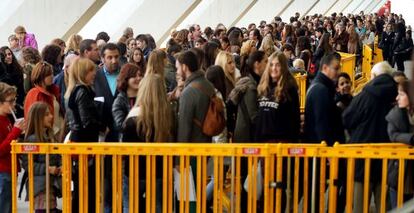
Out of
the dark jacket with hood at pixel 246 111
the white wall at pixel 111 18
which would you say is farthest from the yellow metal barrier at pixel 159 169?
the white wall at pixel 111 18

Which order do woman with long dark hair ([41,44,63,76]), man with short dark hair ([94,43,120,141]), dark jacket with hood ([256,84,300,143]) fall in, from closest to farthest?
1. dark jacket with hood ([256,84,300,143])
2. man with short dark hair ([94,43,120,141])
3. woman with long dark hair ([41,44,63,76])

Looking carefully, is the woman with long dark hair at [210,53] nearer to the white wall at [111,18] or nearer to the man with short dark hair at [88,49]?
the man with short dark hair at [88,49]

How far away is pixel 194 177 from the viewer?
6695 millimetres

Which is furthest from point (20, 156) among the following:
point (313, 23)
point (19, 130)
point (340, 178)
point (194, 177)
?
point (313, 23)

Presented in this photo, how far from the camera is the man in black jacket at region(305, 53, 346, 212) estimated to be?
715 cm

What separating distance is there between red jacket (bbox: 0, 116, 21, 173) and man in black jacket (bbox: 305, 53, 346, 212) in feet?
8.47

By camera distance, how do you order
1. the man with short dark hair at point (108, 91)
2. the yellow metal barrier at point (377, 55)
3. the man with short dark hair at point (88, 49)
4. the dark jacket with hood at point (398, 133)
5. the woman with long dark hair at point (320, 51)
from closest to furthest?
the dark jacket with hood at point (398, 133) < the man with short dark hair at point (108, 91) < the man with short dark hair at point (88, 49) < the woman with long dark hair at point (320, 51) < the yellow metal barrier at point (377, 55)

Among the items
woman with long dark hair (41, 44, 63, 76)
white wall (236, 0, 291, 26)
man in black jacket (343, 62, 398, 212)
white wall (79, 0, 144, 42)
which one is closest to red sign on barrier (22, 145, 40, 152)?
man in black jacket (343, 62, 398, 212)

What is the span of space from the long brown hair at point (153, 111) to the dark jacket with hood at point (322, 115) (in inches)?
53.5

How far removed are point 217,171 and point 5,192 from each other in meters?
2.07

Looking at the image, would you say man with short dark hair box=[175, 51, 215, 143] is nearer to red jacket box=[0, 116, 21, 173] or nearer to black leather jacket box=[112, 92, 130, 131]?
black leather jacket box=[112, 92, 130, 131]

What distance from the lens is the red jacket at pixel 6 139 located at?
6941 mm

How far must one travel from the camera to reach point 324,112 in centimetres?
714

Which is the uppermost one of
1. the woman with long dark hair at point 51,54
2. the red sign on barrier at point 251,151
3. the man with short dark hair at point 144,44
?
the man with short dark hair at point 144,44
